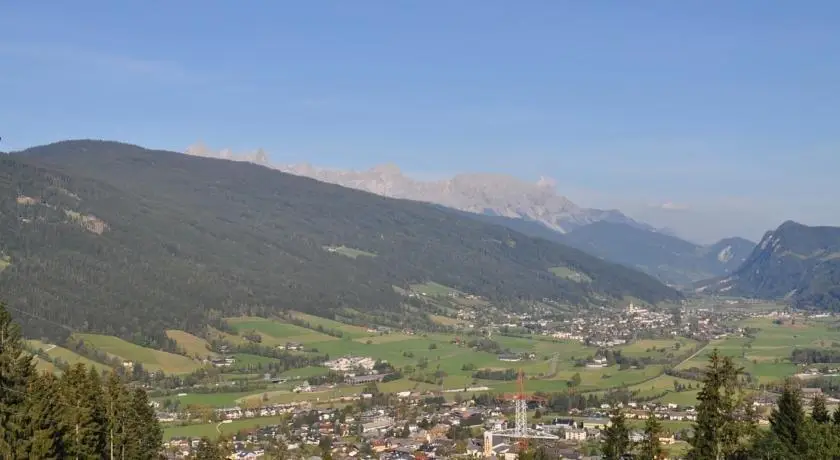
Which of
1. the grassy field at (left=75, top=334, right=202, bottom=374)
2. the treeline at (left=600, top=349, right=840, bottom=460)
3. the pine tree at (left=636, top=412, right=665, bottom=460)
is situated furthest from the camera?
the grassy field at (left=75, top=334, right=202, bottom=374)

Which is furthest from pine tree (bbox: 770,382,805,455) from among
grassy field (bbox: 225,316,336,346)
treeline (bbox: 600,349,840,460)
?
grassy field (bbox: 225,316,336,346)

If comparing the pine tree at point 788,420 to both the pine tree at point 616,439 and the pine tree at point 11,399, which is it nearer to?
the pine tree at point 616,439

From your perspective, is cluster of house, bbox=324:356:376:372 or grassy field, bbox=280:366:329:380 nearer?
grassy field, bbox=280:366:329:380

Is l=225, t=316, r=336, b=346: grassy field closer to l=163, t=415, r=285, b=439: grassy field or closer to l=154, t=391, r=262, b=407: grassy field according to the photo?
l=154, t=391, r=262, b=407: grassy field

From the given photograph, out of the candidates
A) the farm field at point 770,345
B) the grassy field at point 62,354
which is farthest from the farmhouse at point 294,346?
the farm field at point 770,345

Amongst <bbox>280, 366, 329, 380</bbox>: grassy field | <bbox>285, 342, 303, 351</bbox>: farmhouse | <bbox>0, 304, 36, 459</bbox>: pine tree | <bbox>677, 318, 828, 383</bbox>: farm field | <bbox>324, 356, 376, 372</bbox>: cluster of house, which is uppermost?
<bbox>0, 304, 36, 459</bbox>: pine tree

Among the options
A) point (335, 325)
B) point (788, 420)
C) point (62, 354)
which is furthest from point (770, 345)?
point (788, 420)

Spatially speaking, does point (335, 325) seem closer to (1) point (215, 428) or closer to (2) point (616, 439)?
(1) point (215, 428)
